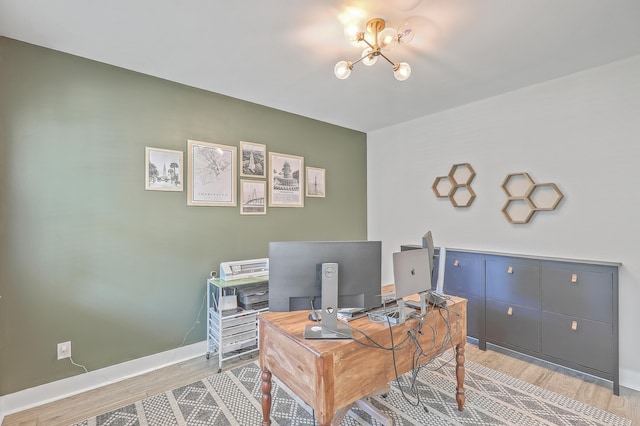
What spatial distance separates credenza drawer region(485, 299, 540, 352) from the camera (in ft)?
8.63

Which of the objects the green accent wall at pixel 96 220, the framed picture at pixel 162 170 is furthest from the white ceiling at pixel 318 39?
the framed picture at pixel 162 170

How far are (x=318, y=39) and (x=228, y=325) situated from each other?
2412mm

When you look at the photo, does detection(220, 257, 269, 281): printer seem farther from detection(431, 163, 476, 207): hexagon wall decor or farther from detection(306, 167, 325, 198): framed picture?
detection(431, 163, 476, 207): hexagon wall decor

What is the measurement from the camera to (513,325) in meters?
2.75

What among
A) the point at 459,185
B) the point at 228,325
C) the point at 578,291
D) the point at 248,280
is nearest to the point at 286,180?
the point at 248,280

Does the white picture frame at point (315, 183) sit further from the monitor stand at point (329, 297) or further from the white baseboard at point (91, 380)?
the monitor stand at point (329, 297)

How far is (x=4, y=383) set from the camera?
2.00 meters

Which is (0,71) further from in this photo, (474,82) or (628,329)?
(628,329)

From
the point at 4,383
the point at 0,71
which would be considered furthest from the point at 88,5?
the point at 4,383

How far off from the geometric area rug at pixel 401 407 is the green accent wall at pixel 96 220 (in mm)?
630

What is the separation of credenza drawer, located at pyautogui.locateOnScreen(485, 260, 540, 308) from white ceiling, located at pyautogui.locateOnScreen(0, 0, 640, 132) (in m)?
1.67

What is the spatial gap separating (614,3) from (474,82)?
1054 millimetres

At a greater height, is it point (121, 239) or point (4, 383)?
point (121, 239)

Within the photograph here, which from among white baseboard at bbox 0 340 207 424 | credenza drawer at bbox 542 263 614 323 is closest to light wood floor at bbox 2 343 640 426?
white baseboard at bbox 0 340 207 424
